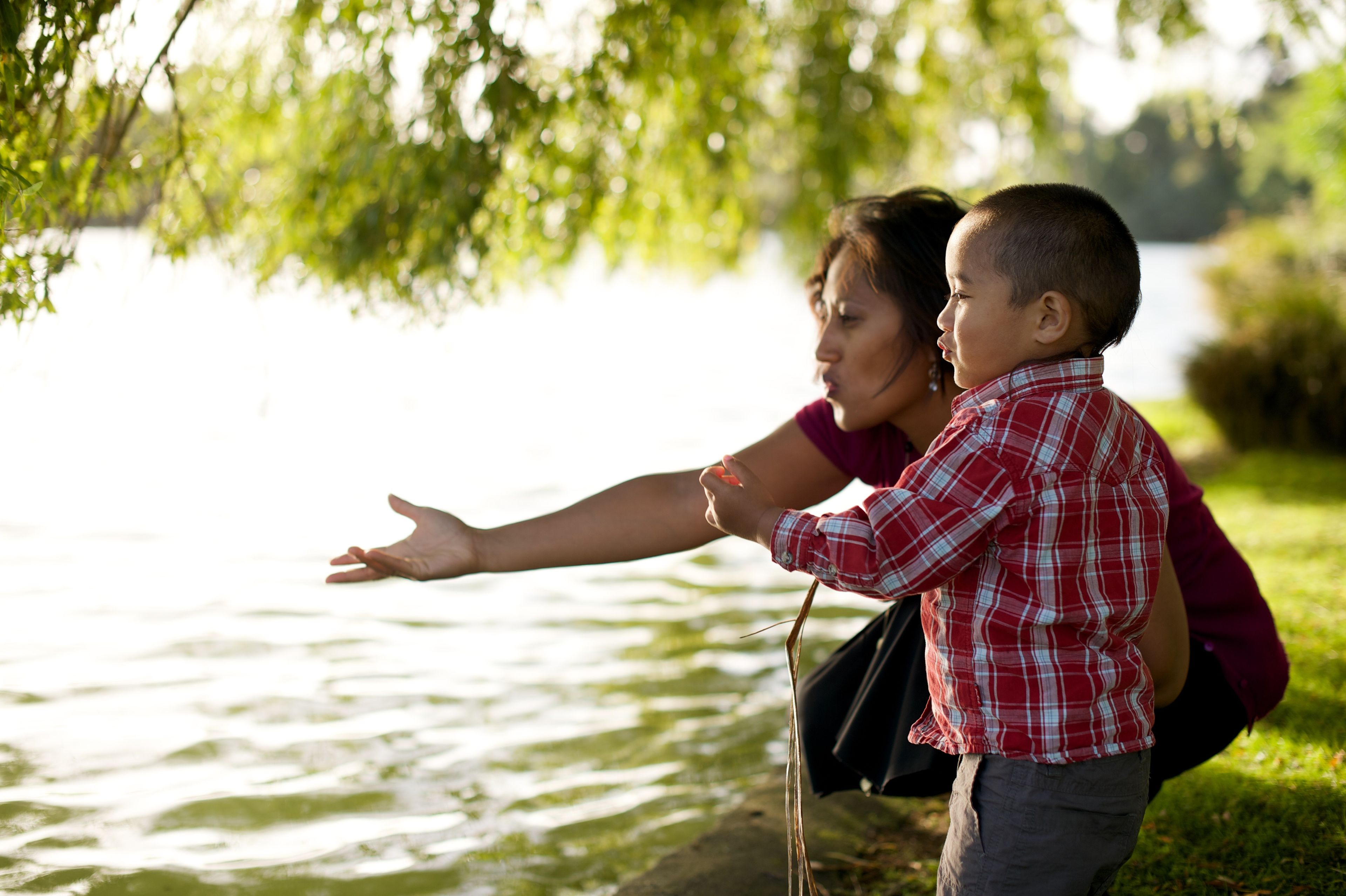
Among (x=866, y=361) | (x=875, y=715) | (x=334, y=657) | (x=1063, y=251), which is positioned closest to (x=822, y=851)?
(x=875, y=715)

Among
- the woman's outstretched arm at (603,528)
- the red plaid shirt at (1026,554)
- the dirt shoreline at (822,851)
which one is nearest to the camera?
the red plaid shirt at (1026,554)

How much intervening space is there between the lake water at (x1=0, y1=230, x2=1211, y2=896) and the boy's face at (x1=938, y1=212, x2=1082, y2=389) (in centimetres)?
213

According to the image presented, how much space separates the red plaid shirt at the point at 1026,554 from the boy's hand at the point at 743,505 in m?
0.03

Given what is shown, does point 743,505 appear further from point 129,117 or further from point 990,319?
point 129,117

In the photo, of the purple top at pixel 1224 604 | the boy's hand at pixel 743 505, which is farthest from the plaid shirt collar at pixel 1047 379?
the purple top at pixel 1224 604

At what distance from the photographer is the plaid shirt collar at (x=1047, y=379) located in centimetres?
171

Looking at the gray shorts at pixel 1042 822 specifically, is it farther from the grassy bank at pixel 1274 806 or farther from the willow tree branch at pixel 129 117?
the willow tree branch at pixel 129 117

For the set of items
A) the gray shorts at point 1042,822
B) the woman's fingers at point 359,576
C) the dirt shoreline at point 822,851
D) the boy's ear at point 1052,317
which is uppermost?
the boy's ear at point 1052,317

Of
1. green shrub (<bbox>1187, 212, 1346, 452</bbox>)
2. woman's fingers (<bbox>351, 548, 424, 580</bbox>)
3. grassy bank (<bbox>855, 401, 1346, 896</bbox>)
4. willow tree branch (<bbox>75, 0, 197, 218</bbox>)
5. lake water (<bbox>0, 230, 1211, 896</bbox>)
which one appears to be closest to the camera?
woman's fingers (<bbox>351, 548, 424, 580</bbox>)

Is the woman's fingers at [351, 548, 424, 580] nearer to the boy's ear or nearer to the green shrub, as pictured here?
the boy's ear

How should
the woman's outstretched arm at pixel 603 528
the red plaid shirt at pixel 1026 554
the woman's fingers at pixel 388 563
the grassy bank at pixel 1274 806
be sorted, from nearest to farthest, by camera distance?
the red plaid shirt at pixel 1026 554 → the woman's fingers at pixel 388 563 → the woman's outstretched arm at pixel 603 528 → the grassy bank at pixel 1274 806

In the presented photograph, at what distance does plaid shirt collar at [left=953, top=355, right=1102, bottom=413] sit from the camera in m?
1.71

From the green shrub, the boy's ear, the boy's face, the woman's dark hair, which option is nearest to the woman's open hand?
the woman's dark hair

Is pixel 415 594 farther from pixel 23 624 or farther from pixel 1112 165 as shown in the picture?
pixel 1112 165
